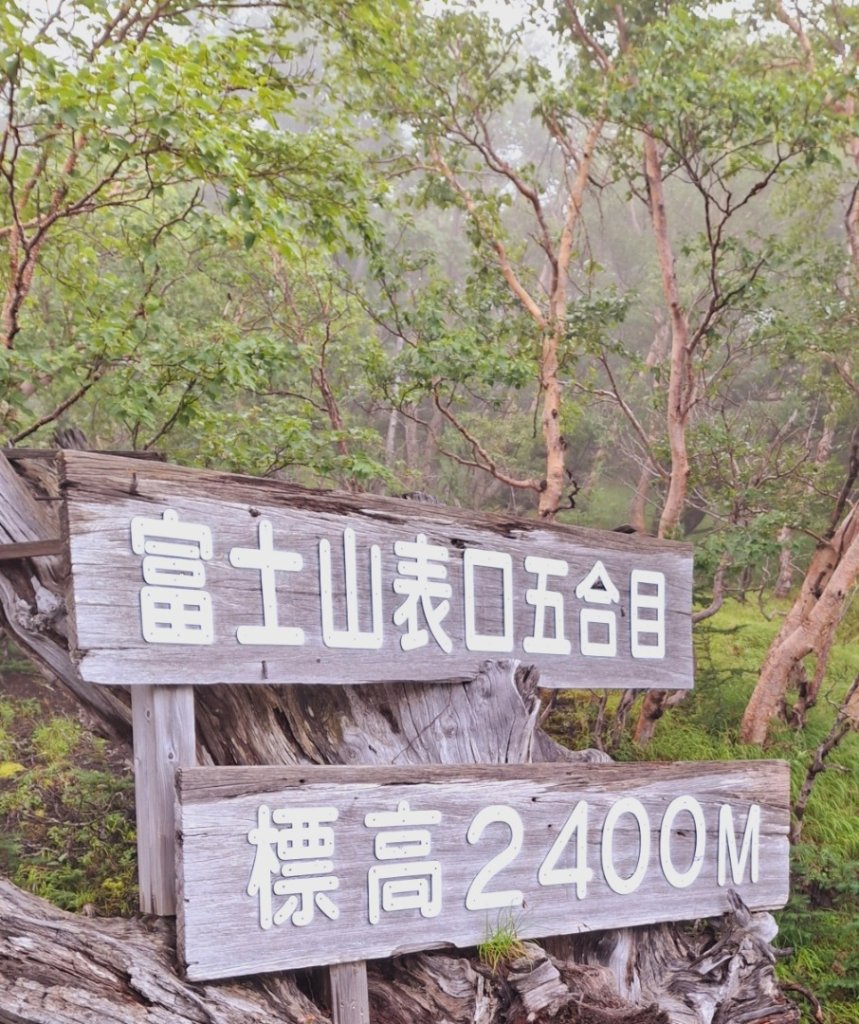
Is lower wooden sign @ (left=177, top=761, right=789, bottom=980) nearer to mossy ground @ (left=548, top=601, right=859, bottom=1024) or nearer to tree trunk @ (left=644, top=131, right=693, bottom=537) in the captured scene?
mossy ground @ (left=548, top=601, right=859, bottom=1024)

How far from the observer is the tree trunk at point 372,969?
2.00 metres

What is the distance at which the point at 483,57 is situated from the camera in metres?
7.06

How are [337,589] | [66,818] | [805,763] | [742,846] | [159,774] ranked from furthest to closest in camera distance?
1. [805,763]
2. [66,818]
3. [742,846]
4. [337,589]
5. [159,774]

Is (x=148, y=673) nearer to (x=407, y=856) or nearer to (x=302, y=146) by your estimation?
(x=407, y=856)

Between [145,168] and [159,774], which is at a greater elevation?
[145,168]

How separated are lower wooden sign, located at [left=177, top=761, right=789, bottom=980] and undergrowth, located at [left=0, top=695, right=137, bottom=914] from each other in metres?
2.02

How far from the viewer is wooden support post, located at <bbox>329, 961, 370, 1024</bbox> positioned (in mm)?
2215

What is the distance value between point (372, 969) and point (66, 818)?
334 centimetres

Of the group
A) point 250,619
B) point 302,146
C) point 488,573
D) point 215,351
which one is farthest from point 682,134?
point 250,619

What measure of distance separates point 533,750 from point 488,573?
67 cm

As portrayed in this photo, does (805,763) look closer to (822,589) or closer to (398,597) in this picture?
(822,589)

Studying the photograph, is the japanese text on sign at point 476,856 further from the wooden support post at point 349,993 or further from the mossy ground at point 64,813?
the mossy ground at point 64,813

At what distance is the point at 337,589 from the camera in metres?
2.35

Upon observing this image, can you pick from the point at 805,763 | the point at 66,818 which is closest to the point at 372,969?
the point at 66,818
